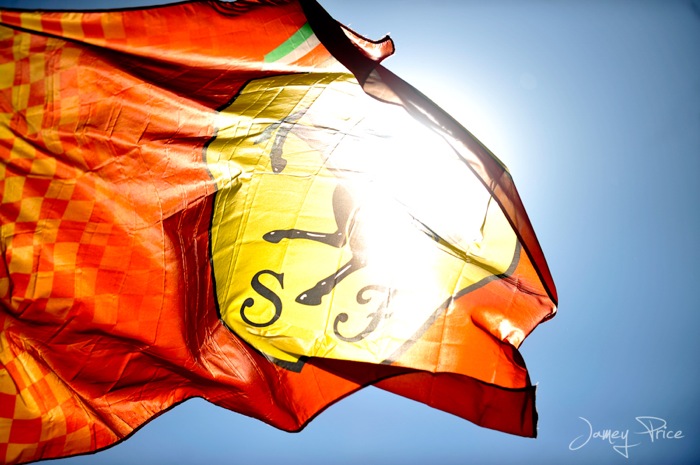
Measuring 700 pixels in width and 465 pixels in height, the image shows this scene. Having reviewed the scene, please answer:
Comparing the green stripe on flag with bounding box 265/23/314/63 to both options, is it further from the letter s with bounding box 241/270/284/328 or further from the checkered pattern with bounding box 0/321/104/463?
the checkered pattern with bounding box 0/321/104/463

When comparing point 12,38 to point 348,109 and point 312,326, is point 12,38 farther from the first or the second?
point 312,326

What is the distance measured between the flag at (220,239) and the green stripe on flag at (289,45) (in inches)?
0.6

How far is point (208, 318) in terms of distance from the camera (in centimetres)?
356

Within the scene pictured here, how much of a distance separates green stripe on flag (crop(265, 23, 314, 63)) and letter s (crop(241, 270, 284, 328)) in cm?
166

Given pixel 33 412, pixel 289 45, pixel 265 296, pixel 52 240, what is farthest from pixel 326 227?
pixel 33 412

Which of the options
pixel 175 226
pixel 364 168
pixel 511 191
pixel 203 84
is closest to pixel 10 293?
pixel 175 226

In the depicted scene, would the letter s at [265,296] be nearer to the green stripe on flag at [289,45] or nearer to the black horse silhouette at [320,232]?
the black horse silhouette at [320,232]

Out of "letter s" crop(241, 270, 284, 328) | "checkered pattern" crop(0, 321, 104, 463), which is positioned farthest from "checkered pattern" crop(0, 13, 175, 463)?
"letter s" crop(241, 270, 284, 328)

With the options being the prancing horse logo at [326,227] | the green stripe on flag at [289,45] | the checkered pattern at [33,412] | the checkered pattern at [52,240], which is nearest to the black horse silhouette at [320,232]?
the prancing horse logo at [326,227]

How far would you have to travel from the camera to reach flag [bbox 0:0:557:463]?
3.20 metres

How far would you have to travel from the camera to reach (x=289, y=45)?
11.4 feet

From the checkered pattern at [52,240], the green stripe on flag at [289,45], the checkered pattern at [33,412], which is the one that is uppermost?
the green stripe on flag at [289,45]

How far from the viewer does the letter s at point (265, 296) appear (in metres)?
3.44

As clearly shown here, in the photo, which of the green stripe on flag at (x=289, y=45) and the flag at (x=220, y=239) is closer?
the flag at (x=220, y=239)
